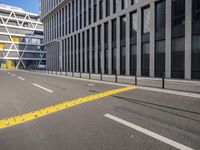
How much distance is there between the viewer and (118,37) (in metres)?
28.4

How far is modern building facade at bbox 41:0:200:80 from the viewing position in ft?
62.9

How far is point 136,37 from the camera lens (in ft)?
82.6

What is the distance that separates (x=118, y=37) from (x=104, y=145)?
2579 cm

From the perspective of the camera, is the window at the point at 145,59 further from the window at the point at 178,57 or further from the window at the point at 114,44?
the window at the point at 114,44

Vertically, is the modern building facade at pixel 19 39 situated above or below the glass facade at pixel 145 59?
above

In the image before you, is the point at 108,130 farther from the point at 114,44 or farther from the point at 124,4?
the point at 124,4

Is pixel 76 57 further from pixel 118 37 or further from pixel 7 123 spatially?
pixel 7 123

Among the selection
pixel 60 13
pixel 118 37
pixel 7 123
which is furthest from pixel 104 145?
pixel 60 13

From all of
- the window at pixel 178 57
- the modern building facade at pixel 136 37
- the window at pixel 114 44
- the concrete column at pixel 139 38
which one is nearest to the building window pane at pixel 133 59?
the modern building facade at pixel 136 37

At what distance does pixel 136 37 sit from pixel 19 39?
252 feet

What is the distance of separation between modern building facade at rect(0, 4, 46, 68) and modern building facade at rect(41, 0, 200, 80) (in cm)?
5075

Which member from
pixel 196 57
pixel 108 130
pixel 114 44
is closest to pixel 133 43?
pixel 114 44

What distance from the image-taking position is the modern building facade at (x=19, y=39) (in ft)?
270

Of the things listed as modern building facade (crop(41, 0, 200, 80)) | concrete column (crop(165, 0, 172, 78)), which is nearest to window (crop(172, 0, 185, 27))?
modern building facade (crop(41, 0, 200, 80))
